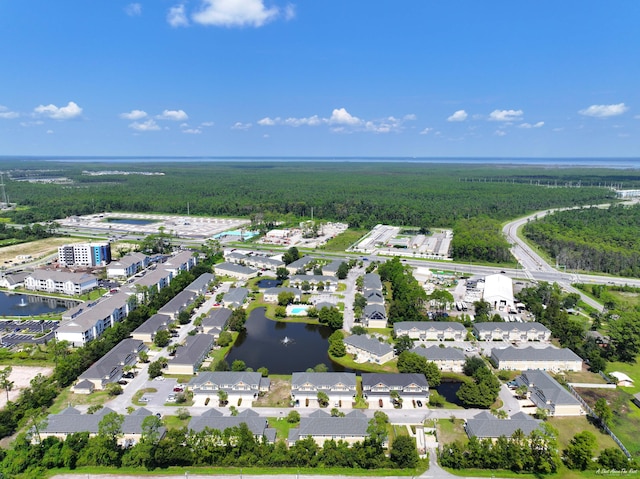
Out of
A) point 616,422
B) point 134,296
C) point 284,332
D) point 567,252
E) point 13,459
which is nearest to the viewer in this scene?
point 13,459

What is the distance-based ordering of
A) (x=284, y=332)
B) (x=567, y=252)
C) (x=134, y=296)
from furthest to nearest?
(x=567, y=252)
(x=134, y=296)
(x=284, y=332)

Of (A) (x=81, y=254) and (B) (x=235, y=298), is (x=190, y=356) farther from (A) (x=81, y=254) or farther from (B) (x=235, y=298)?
(A) (x=81, y=254)

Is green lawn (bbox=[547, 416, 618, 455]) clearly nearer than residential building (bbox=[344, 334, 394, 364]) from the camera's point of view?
Yes

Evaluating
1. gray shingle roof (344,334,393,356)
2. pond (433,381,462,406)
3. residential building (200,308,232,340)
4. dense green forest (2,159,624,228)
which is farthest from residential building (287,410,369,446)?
dense green forest (2,159,624,228)

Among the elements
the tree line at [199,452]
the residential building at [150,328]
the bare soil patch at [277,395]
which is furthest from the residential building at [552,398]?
the residential building at [150,328]

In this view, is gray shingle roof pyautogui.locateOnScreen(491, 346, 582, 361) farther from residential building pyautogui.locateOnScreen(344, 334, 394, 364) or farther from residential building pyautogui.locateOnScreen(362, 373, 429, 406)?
residential building pyautogui.locateOnScreen(344, 334, 394, 364)

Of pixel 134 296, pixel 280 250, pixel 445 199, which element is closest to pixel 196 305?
pixel 134 296

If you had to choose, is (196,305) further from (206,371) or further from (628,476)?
(628,476)
